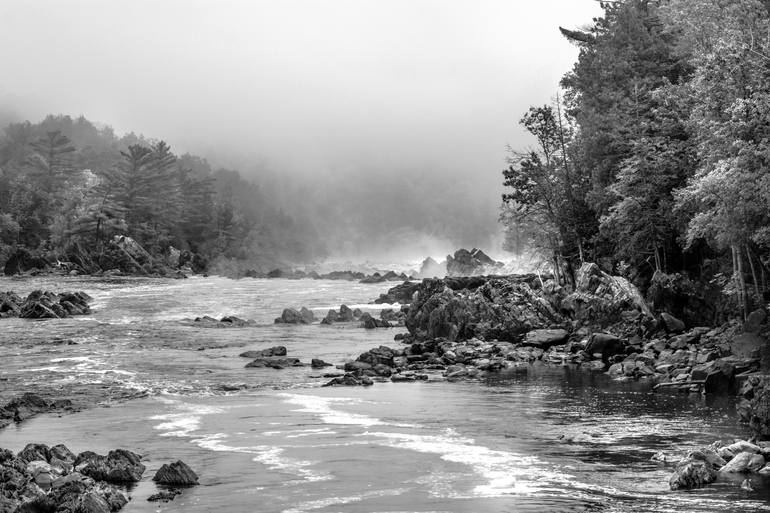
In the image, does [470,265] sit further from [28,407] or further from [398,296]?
[28,407]

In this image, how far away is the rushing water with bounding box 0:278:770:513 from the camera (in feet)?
50.3

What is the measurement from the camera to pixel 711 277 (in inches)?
1656

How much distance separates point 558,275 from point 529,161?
973 centimetres

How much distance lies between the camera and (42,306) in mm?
59250

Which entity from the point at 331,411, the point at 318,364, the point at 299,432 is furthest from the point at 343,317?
the point at 299,432

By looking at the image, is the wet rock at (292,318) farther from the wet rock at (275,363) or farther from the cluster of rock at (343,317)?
the wet rock at (275,363)

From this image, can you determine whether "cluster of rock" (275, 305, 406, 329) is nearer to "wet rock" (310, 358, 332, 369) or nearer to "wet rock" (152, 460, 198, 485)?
"wet rock" (310, 358, 332, 369)

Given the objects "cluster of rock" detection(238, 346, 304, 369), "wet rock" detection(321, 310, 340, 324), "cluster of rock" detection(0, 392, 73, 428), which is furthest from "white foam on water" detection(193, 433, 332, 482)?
"wet rock" detection(321, 310, 340, 324)

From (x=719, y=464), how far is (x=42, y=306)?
5349 cm

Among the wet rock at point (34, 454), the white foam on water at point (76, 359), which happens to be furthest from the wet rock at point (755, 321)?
the white foam on water at point (76, 359)

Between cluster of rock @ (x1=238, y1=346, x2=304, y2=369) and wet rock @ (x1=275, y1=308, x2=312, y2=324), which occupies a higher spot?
wet rock @ (x1=275, y1=308, x2=312, y2=324)

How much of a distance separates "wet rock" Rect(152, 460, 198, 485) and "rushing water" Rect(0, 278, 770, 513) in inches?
13.6

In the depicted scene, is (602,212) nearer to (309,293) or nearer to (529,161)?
(529,161)

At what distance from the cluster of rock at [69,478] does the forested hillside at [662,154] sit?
20332 millimetres
